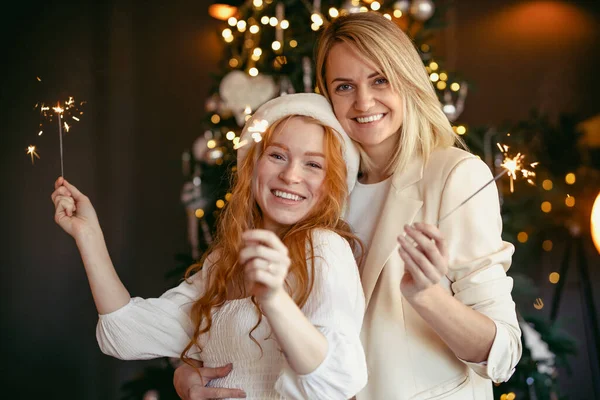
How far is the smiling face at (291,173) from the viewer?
5.28 feet

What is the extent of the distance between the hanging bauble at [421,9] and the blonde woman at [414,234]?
1112 millimetres

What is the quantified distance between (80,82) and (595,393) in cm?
320

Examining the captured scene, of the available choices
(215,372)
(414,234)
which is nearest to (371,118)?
(414,234)

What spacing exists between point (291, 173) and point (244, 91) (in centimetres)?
130

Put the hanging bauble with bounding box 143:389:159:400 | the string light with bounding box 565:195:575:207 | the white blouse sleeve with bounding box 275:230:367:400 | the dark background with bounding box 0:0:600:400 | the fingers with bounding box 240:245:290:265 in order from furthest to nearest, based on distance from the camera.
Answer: the string light with bounding box 565:195:575:207, the hanging bauble with bounding box 143:389:159:400, the dark background with bounding box 0:0:600:400, the white blouse sleeve with bounding box 275:230:367:400, the fingers with bounding box 240:245:290:265

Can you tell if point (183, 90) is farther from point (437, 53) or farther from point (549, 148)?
point (549, 148)

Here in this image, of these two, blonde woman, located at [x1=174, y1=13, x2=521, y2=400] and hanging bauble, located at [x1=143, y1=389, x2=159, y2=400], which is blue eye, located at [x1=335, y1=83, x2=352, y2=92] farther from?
hanging bauble, located at [x1=143, y1=389, x2=159, y2=400]

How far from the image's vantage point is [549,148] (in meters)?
3.42

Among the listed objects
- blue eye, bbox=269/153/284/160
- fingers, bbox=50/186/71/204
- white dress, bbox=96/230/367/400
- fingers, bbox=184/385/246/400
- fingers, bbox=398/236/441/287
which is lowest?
fingers, bbox=184/385/246/400

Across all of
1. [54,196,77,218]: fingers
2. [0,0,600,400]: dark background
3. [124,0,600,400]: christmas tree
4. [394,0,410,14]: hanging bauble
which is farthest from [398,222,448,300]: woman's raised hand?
[394,0,410,14]: hanging bauble

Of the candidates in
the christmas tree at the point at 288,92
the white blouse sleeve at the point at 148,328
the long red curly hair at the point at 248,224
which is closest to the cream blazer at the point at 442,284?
the long red curly hair at the point at 248,224

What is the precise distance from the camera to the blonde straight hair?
1708 millimetres

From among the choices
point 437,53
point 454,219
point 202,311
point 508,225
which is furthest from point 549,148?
point 202,311

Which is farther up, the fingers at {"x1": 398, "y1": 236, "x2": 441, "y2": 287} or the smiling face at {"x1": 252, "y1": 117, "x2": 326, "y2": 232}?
the smiling face at {"x1": 252, "y1": 117, "x2": 326, "y2": 232}
